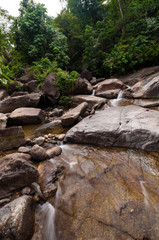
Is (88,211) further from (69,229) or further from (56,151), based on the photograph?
(56,151)

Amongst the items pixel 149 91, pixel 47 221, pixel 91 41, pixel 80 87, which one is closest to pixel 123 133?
pixel 47 221

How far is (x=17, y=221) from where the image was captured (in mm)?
1462

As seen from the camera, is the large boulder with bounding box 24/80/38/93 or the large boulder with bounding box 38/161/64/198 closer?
the large boulder with bounding box 38/161/64/198

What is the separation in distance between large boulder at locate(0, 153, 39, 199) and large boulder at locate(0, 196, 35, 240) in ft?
1.30

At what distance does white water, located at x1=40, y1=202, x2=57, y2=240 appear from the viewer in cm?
160

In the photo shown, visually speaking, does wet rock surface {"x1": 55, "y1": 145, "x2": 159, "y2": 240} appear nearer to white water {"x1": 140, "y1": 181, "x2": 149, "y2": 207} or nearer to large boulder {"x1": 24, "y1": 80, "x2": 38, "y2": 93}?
white water {"x1": 140, "y1": 181, "x2": 149, "y2": 207}

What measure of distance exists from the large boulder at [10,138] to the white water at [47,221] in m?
2.36

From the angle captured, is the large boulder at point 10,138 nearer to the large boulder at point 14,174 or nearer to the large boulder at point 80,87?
the large boulder at point 14,174

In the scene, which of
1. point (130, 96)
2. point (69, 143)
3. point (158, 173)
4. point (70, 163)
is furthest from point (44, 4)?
point (158, 173)

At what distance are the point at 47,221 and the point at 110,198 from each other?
1171 mm

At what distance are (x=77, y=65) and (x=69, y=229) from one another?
16.6 metres

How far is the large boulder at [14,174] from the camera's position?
1.96 metres

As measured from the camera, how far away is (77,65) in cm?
1509

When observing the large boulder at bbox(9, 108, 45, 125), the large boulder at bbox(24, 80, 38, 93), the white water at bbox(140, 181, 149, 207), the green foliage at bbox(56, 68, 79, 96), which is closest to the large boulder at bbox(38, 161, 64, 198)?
the white water at bbox(140, 181, 149, 207)
